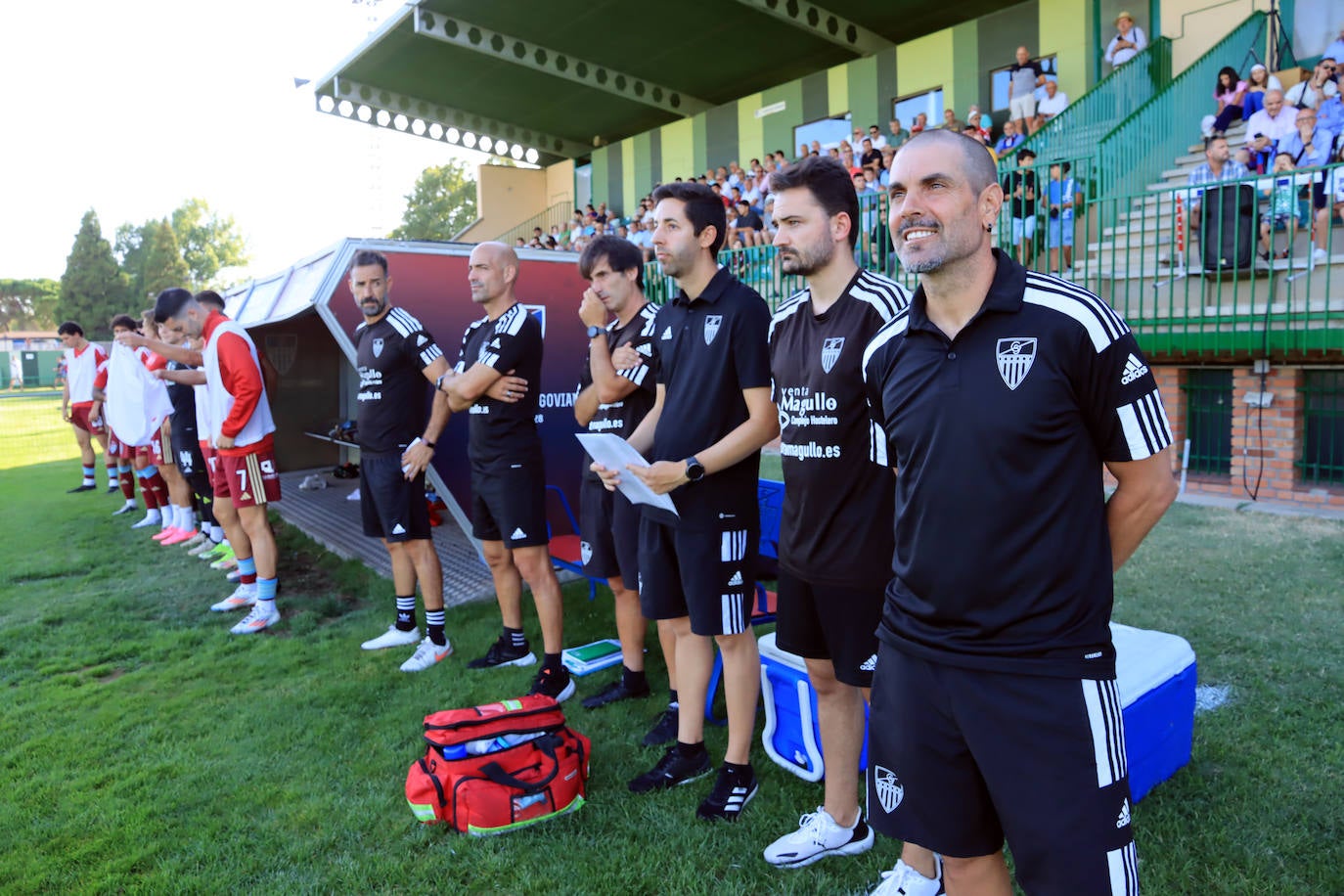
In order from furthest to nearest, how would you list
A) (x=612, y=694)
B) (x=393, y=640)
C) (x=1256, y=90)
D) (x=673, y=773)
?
1. (x=1256, y=90)
2. (x=393, y=640)
3. (x=612, y=694)
4. (x=673, y=773)

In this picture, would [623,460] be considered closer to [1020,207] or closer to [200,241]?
[1020,207]

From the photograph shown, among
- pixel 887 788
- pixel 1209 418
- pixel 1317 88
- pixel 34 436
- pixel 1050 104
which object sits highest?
pixel 1050 104

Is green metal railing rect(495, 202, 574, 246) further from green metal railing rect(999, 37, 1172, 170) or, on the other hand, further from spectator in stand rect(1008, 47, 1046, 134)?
green metal railing rect(999, 37, 1172, 170)

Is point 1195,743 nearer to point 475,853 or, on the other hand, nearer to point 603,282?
point 475,853

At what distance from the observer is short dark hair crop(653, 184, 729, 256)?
→ 3.15 metres

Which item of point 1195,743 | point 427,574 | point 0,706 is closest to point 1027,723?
point 1195,743

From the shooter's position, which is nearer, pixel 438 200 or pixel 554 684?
pixel 554 684

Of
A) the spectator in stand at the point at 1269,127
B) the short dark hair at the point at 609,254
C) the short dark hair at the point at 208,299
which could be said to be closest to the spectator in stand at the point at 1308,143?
the spectator in stand at the point at 1269,127

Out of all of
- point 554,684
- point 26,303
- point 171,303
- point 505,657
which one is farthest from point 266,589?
point 26,303

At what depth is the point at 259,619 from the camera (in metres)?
5.64

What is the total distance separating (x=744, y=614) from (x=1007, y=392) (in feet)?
5.31

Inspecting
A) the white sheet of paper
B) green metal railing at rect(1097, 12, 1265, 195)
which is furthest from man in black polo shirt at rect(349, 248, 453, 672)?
green metal railing at rect(1097, 12, 1265, 195)

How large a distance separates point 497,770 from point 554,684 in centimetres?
114

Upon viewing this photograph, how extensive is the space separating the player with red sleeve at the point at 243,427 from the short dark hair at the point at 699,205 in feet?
11.9
